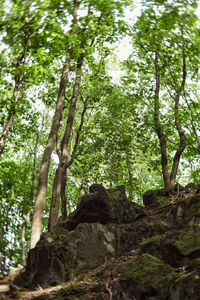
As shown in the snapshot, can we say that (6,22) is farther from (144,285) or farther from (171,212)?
(144,285)

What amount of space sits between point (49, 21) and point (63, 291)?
371 inches

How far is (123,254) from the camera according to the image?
8.48 m

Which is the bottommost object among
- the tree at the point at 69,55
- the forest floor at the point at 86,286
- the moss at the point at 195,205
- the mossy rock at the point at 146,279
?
the forest floor at the point at 86,286

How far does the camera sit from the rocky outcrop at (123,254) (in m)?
5.45

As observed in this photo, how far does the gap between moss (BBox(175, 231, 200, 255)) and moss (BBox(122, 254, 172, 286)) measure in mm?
584

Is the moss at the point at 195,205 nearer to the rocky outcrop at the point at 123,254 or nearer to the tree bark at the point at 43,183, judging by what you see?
the rocky outcrop at the point at 123,254

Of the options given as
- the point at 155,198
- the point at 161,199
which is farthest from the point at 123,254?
the point at 155,198

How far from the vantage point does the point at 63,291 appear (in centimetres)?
636

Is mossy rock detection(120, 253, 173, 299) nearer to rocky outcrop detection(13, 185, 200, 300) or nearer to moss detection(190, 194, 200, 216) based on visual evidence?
rocky outcrop detection(13, 185, 200, 300)

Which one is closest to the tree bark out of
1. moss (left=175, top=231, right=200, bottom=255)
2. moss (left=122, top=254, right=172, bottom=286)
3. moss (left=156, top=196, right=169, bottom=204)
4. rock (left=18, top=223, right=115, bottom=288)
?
rock (left=18, top=223, right=115, bottom=288)

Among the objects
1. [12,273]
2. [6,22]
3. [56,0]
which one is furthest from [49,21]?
[12,273]

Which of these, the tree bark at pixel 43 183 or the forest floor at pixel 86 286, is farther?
the tree bark at pixel 43 183

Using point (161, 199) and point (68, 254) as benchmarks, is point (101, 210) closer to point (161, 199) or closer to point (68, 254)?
point (68, 254)

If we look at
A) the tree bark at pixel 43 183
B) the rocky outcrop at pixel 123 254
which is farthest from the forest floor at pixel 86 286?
the tree bark at pixel 43 183
